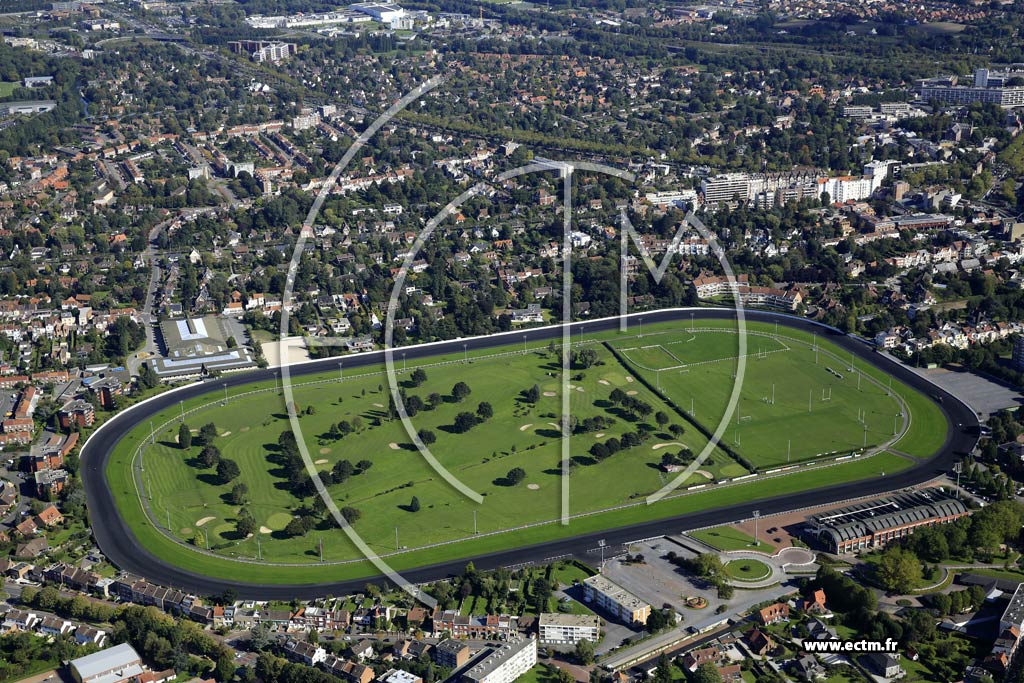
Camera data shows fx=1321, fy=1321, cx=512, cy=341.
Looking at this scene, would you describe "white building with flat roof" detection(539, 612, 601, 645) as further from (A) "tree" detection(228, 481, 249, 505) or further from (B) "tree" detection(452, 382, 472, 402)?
(B) "tree" detection(452, 382, 472, 402)

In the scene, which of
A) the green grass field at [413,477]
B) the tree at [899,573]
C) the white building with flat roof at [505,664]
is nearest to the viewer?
the white building with flat roof at [505,664]

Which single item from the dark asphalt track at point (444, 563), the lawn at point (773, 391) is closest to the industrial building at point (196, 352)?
the dark asphalt track at point (444, 563)

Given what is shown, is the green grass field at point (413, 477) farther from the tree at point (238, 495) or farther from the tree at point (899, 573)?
the tree at point (899, 573)

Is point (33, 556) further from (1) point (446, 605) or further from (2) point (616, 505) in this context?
(2) point (616, 505)

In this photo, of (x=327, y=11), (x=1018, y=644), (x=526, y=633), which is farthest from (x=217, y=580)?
(x=327, y=11)

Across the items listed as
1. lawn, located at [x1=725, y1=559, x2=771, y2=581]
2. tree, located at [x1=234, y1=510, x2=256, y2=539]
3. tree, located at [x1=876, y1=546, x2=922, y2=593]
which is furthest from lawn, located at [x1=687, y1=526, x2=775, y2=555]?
tree, located at [x1=234, y1=510, x2=256, y2=539]

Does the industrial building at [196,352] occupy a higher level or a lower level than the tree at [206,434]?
higher

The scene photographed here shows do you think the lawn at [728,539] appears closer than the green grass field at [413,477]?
Yes

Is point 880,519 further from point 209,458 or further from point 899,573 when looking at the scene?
point 209,458
